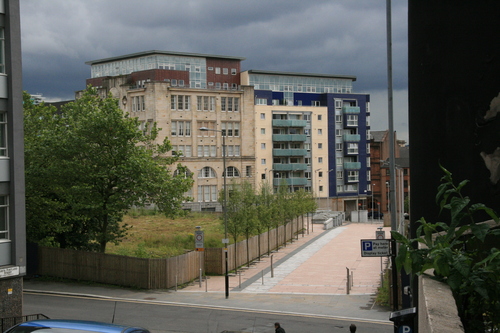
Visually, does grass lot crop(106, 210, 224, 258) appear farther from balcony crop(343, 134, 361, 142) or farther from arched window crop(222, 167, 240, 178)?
balcony crop(343, 134, 361, 142)

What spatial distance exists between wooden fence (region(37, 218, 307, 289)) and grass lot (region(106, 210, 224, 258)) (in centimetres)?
192

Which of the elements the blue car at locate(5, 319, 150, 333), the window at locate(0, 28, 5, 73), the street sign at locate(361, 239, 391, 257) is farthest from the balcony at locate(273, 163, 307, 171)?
the blue car at locate(5, 319, 150, 333)

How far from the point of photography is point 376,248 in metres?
19.7

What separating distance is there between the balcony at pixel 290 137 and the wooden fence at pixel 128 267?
201ft

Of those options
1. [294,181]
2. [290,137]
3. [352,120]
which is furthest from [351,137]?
[294,181]

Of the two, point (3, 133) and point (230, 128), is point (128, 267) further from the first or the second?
point (230, 128)

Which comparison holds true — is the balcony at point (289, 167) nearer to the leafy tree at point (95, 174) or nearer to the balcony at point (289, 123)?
the balcony at point (289, 123)

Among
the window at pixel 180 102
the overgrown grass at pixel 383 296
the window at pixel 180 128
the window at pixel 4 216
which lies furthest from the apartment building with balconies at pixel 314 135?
the window at pixel 4 216

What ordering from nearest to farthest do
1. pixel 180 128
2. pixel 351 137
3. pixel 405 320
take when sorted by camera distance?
pixel 405 320 → pixel 180 128 → pixel 351 137

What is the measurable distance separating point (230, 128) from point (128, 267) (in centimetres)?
6011

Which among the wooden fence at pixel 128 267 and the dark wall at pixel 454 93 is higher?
the dark wall at pixel 454 93

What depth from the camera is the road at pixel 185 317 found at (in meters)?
21.7

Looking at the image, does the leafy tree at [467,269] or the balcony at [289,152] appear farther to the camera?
the balcony at [289,152]

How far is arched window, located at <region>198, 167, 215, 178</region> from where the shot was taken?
8894 cm
